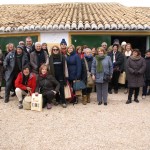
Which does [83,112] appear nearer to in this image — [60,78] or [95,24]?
[60,78]

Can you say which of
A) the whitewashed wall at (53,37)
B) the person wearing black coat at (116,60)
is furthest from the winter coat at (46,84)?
the whitewashed wall at (53,37)

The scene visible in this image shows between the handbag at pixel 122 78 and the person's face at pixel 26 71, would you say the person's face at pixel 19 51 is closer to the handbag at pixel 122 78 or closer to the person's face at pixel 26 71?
the person's face at pixel 26 71

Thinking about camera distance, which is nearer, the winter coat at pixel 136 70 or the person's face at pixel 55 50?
the person's face at pixel 55 50

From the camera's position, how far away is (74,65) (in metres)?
7.79

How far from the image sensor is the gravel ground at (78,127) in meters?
5.46

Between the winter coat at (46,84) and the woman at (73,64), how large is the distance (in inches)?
18.5

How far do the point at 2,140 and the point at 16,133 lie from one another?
0.41m

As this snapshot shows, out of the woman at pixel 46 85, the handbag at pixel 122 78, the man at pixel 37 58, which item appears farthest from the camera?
the handbag at pixel 122 78

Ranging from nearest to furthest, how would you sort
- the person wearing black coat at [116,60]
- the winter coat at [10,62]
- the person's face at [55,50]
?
the person's face at [55,50]
the winter coat at [10,62]
the person wearing black coat at [116,60]

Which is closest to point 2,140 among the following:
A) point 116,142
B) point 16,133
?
point 16,133

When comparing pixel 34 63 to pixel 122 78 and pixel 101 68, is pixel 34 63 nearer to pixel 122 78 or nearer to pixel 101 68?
pixel 101 68

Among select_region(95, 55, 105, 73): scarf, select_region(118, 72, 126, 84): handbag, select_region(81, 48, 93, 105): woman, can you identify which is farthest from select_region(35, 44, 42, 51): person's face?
select_region(118, 72, 126, 84): handbag

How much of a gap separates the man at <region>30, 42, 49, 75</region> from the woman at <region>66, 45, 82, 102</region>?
Result: 67 centimetres

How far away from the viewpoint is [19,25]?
11039 mm
